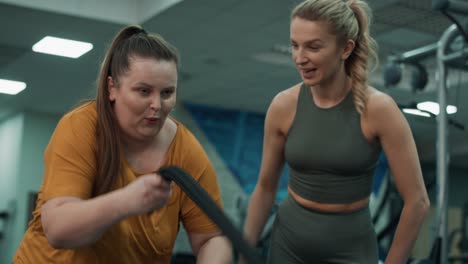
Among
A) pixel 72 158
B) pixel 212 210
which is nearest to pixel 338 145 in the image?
pixel 72 158

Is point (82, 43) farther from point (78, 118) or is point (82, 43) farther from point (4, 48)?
point (78, 118)

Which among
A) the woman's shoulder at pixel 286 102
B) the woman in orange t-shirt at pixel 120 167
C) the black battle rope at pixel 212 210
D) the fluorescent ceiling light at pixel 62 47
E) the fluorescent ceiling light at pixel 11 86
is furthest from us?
the fluorescent ceiling light at pixel 11 86

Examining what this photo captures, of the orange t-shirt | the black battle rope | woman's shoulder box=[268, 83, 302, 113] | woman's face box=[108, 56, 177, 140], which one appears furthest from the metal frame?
the black battle rope

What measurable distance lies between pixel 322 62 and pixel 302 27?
10 centimetres

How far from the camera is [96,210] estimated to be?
1.22 m

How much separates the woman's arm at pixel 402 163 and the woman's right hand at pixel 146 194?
0.81m

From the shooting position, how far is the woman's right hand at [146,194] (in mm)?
1120

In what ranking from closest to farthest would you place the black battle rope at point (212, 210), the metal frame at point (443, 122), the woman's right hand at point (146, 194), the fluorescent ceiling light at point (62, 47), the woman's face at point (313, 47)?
the black battle rope at point (212, 210), the woman's right hand at point (146, 194), the woman's face at point (313, 47), the metal frame at point (443, 122), the fluorescent ceiling light at point (62, 47)

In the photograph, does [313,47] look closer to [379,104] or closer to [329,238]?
[379,104]

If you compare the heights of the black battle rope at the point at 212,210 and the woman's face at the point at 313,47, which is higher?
the woman's face at the point at 313,47

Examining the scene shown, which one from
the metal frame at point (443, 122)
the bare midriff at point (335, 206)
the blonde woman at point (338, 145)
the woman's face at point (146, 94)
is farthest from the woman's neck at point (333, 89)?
the metal frame at point (443, 122)

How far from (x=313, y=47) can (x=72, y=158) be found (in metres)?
0.70

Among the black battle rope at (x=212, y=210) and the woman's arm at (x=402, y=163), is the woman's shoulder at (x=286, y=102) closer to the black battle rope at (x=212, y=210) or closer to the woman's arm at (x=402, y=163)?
the woman's arm at (x=402, y=163)

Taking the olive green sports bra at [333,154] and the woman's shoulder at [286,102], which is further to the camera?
the woman's shoulder at [286,102]
